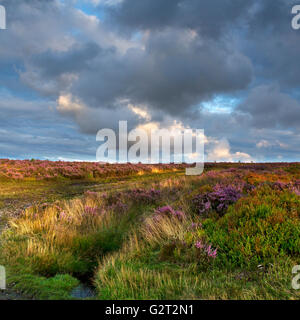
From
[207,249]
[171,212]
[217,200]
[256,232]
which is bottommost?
[207,249]

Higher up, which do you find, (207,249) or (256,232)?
(256,232)

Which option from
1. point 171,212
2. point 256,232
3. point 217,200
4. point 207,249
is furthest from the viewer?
point 217,200

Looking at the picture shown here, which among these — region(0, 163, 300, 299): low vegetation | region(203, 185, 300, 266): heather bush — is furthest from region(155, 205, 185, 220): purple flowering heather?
region(203, 185, 300, 266): heather bush

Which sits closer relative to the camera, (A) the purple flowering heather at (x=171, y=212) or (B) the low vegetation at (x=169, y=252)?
(B) the low vegetation at (x=169, y=252)

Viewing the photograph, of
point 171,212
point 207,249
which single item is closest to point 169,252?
point 207,249

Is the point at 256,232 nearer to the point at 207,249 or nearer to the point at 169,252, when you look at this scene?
the point at 207,249

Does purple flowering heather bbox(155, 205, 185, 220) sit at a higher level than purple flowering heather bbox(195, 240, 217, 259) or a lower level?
higher

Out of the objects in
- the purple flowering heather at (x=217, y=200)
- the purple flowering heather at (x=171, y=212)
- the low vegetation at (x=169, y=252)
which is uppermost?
the purple flowering heather at (x=217, y=200)

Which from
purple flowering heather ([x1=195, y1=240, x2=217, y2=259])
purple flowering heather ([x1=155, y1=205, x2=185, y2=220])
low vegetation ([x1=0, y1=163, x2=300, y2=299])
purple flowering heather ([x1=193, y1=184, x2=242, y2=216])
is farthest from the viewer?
purple flowering heather ([x1=193, y1=184, x2=242, y2=216])

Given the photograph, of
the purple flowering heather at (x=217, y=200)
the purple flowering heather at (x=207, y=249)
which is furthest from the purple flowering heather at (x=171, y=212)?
the purple flowering heather at (x=207, y=249)

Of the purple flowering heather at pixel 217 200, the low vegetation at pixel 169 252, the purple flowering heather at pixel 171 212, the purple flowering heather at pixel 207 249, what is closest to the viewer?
the low vegetation at pixel 169 252

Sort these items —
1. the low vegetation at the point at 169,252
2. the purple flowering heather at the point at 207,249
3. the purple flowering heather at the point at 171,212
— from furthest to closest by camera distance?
1. the purple flowering heather at the point at 171,212
2. the purple flowering heather at the point at 207,249
3. the low vegetation at the point at 169,252

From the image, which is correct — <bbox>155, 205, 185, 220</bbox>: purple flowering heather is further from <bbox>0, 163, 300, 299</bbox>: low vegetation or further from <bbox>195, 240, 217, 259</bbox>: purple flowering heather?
<bbox>195, 240, 217, 259</bbox>: purple flowering heather

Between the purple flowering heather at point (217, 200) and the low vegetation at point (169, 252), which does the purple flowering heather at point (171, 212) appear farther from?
the purple flowering heather at point (217, 200)
